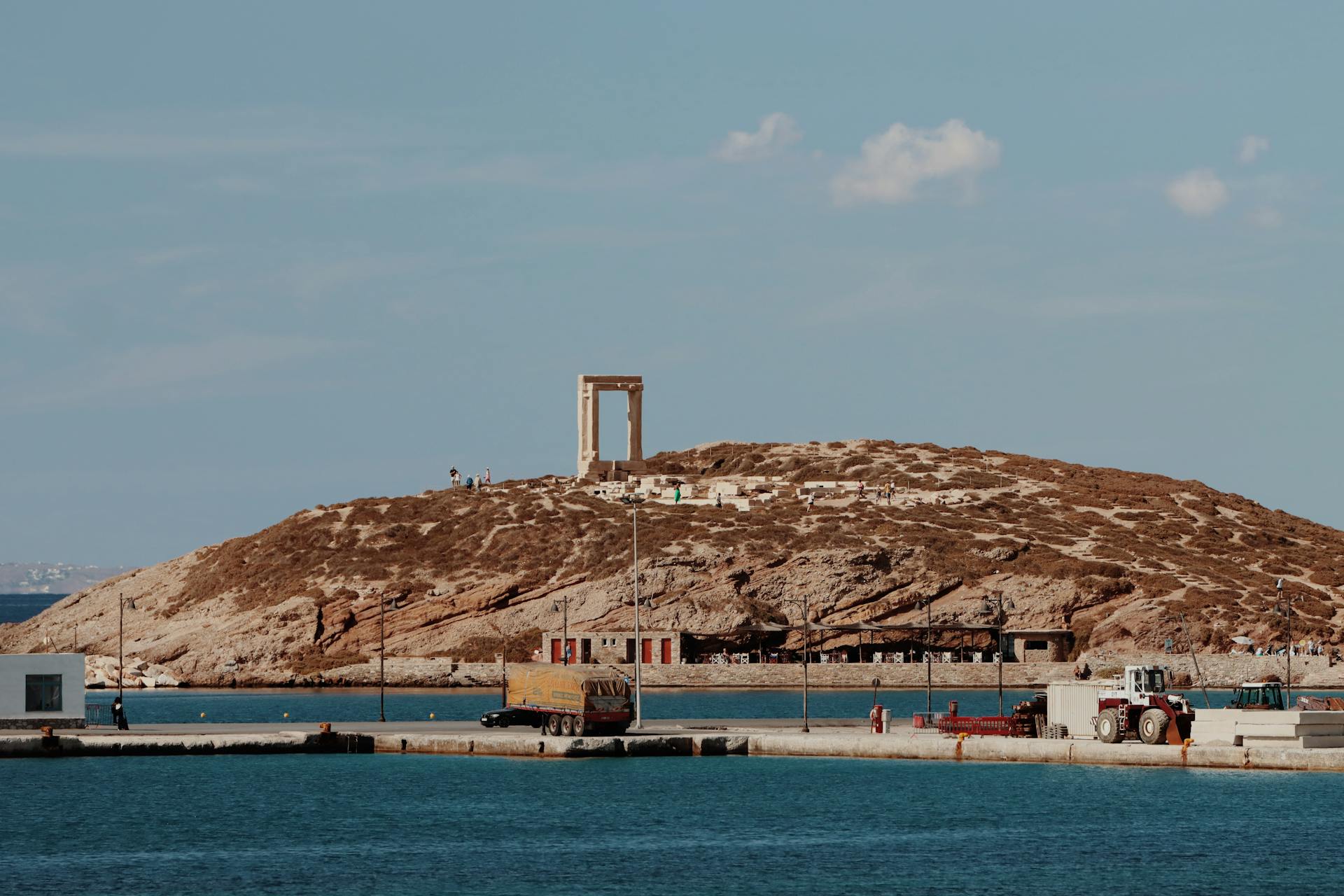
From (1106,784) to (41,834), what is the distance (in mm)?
32047

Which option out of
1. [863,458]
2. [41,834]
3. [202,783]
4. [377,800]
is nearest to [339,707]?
[202,783]

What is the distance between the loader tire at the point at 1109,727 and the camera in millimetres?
62781

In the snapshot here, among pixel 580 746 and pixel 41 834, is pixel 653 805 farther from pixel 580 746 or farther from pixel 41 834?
pixel 41 834

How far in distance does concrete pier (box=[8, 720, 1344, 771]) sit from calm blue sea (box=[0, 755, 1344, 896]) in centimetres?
90

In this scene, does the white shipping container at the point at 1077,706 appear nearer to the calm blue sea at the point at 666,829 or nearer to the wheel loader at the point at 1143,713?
the wheel loader at the point at 1143,713

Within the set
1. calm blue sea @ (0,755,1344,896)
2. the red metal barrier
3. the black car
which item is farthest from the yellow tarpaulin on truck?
the red metal barrier

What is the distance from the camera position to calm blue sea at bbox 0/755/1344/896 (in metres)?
45.9

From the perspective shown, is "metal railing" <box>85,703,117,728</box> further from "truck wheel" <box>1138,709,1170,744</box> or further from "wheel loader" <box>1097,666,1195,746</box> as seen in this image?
"truck wheel" <box>1138,709,1170,744</box>

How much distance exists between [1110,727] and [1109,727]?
22mm

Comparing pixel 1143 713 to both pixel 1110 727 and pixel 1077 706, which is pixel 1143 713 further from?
pixel 1077 706

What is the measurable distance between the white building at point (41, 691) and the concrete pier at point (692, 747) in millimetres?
1473

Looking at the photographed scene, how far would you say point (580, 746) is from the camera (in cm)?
6506

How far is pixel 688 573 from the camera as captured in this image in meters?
139

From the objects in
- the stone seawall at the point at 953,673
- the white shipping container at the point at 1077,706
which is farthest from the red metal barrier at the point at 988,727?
the stone seawall at the point at 953,673
